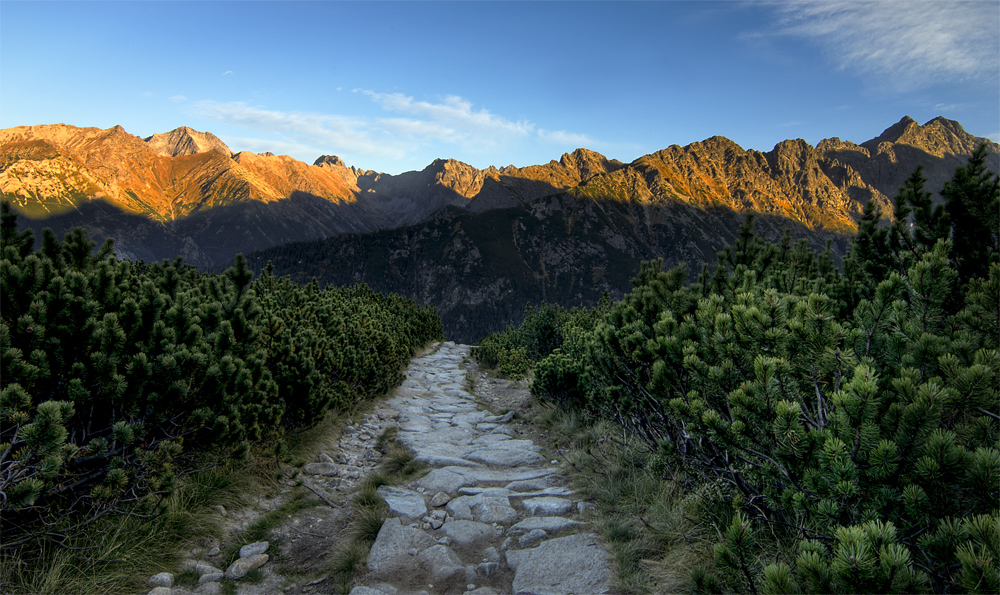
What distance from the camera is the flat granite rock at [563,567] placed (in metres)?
3.52

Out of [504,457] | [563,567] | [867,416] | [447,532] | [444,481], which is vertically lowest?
[504,457]

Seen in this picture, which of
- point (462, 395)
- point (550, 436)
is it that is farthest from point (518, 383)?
point (550, 436)

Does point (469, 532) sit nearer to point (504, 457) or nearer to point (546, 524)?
point (546, 524)

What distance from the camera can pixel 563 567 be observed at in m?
3.80

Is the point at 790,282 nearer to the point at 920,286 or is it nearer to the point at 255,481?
the point at 920,286

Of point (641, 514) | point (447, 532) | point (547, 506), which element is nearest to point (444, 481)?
point (447, 532)

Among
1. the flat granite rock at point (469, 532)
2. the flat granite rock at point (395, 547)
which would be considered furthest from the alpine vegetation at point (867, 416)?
the flat granite rock at point (395, 547)

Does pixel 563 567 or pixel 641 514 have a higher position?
pixel 641 514

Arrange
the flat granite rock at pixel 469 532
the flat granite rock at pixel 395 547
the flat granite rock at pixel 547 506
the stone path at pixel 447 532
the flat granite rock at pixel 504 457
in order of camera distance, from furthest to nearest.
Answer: the flat granite rock at pixel 504 457 → the flat granite rock at pixel 547 506 → the flat granite rock at pixel 469 532 → the flat granite rock at pixel 395 547 → the stone path at pixel 447 532

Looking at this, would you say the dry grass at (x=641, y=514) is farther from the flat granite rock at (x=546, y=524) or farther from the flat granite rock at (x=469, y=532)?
the flat granite rock at (x=469, y=532)

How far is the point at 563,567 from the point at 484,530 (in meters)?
1.18

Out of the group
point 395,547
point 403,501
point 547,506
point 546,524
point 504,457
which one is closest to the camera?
point 395,547

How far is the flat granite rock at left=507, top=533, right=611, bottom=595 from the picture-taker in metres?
3.52

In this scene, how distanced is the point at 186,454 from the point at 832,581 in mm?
4949
